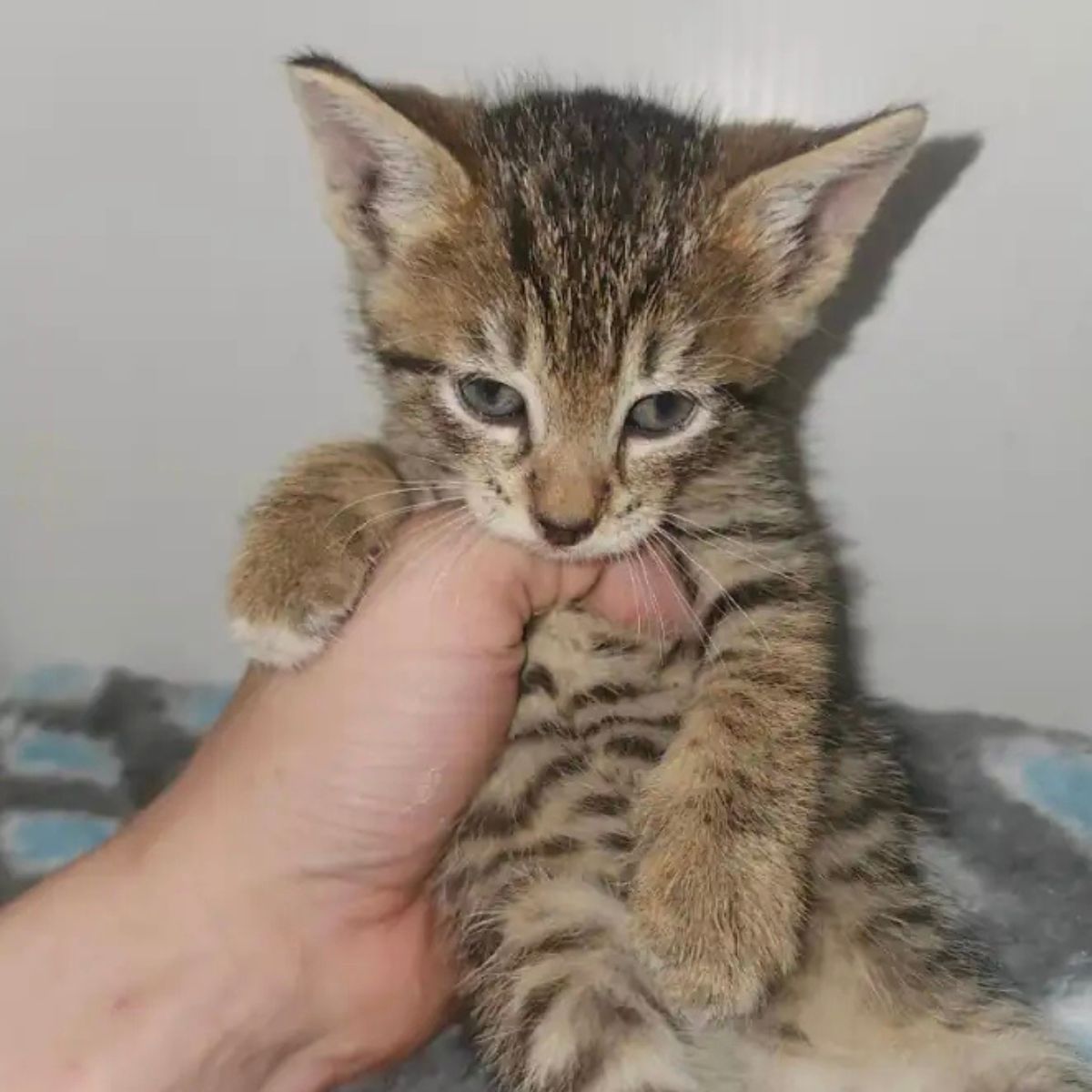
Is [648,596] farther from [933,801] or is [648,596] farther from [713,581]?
[933,801]

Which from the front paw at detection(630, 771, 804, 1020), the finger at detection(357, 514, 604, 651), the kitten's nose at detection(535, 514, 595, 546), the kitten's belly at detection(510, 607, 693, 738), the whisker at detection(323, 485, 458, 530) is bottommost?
the front paw at detection(630, 771, 804, 1020)

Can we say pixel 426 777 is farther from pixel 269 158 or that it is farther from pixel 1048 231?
pixel 1048 231

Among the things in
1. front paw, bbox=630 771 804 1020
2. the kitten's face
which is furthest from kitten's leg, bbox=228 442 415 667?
front paw, bbox=630 771 804 1020

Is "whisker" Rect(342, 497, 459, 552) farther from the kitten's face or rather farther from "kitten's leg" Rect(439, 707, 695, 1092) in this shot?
"kitten's leg" Rect(439, 707, 695, 1092)

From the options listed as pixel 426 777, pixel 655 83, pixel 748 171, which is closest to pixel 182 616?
pixel 426 777

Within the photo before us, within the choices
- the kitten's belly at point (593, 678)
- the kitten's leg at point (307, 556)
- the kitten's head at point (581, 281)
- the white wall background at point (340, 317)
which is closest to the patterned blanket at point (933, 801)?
the white wall background at point (340, 317)

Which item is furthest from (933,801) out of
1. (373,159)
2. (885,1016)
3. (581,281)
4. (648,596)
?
(373,159)
